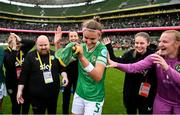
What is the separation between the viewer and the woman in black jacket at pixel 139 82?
5.03 m

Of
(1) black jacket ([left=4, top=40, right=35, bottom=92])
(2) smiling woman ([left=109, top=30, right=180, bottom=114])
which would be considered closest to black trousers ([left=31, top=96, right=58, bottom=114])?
(1) black jacket ([left=4, top=40, right=35, bottom=92])

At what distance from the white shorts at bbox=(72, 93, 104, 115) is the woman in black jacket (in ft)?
3.63

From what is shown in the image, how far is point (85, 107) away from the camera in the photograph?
4305 millimetres

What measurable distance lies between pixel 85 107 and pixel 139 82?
1776 mm

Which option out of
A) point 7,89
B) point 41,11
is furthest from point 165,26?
point 41,11

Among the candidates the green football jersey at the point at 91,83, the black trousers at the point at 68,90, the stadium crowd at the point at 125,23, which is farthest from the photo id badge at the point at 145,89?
the stadium crowd at the point at 125,23

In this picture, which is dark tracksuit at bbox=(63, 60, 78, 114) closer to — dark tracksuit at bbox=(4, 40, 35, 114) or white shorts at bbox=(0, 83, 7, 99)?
dark tracksuit at bbox=(4, 40, 35, 114)

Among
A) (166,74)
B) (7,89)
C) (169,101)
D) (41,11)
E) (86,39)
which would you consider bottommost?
(7,89)

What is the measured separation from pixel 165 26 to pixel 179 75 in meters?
43.6

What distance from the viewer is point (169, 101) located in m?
4.02

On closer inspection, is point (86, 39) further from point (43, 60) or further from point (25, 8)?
point (25, 8)

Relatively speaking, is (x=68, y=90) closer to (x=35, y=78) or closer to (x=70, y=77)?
(x=70, y=77)

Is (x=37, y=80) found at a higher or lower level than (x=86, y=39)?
lower

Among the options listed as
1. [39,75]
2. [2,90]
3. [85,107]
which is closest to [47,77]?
[39,75]
